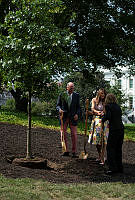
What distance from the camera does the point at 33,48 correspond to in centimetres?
744

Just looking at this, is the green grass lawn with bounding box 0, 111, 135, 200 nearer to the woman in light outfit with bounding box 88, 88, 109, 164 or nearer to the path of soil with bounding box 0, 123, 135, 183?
the path of soil with bounding box 0, 123, 135, 183

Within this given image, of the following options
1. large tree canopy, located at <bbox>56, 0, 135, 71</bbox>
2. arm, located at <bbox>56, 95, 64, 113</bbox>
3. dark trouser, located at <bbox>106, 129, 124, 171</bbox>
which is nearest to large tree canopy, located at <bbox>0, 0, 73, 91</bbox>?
arm, located at <bbox>56, 95, 64, 113</bbox>

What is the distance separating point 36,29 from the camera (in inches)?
303

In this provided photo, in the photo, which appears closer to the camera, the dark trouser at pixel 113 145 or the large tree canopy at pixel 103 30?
the dark trouser at pixel 113 145

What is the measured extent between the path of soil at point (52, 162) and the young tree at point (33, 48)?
1.89 m

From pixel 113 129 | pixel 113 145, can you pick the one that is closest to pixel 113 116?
pixel 113 129

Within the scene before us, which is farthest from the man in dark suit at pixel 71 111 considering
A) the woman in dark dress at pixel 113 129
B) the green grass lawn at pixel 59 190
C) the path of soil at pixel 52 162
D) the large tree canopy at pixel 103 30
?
the large tree canopy at pixel 103 30

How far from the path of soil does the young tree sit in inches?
74.3

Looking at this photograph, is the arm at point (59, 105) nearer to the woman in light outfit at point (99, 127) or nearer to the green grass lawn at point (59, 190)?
the woman in light outfit at point (99, 127)

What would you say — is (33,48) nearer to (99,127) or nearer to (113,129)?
(113,129)

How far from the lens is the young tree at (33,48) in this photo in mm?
7551

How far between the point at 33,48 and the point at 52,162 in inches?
117

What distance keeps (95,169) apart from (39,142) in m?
3.53

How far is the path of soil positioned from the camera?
7059mm
